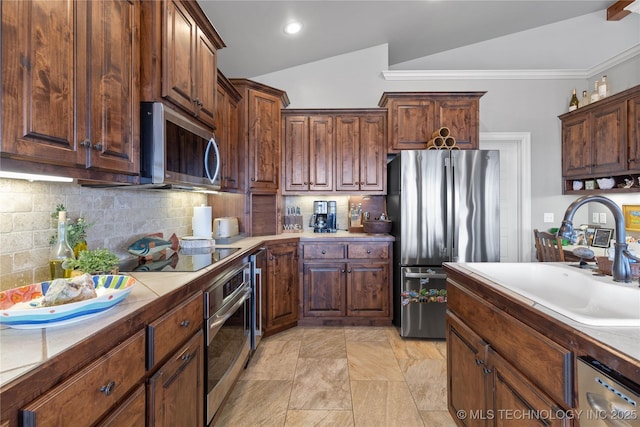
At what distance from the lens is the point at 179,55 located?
67.0 inches

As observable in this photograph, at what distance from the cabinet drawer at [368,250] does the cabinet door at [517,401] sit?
2006 millimetres

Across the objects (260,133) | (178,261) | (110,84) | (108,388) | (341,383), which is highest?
(260,133)

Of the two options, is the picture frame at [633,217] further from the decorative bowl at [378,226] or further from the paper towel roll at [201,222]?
the paper towel roll at [201,222]

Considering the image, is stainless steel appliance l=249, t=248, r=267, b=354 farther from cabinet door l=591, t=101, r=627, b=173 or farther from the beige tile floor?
cabinet door l=591, t=101, r=627, b=173

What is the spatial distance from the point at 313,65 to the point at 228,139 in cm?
179

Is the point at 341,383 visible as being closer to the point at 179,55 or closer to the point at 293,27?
the point at 179,55

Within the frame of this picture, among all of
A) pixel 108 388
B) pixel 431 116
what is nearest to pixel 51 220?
pixel 108 388

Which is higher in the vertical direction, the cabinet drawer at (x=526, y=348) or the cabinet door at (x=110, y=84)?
the cabinet door at (x=110, y=84)

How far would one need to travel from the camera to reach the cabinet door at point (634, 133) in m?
2.87

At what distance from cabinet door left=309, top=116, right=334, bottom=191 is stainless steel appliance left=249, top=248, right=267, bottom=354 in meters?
1.11

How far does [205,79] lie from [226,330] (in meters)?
1.64

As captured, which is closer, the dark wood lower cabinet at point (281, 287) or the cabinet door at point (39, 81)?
the cabinet door at point (39, 81)

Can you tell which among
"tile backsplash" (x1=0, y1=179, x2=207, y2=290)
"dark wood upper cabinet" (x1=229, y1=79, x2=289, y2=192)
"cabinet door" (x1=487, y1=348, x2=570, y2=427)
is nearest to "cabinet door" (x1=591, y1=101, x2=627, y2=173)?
"cabinet door" (x1=487, y1=348, x2=570, y2=427)

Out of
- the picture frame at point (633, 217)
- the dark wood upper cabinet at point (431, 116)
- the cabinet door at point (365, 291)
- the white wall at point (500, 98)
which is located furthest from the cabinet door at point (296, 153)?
the picture frame at point (633, 217)
